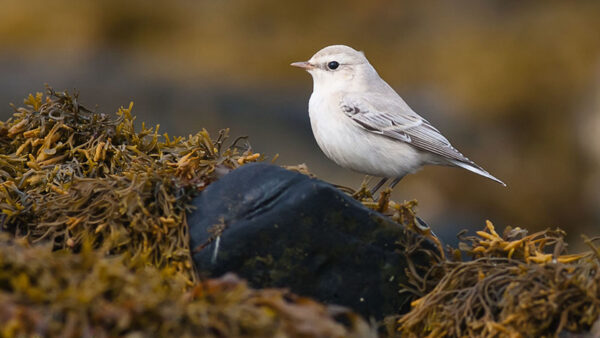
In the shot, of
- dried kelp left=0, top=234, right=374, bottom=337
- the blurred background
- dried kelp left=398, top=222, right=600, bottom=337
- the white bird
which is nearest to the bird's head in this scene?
the white bird

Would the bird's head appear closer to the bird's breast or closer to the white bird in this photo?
the white bird

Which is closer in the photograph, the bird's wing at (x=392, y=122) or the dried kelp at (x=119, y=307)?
the dried kelp at (x=119, y=307)

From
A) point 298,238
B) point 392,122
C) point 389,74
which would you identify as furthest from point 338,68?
point 389,74

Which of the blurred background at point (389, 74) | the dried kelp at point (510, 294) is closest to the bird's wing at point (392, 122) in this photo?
the dried kelp at point (510, 294)

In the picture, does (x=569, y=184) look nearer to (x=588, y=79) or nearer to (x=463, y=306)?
(x=588, y=79)

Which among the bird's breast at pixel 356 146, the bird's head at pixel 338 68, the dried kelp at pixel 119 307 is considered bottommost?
the dried kelp at pixel 119 307

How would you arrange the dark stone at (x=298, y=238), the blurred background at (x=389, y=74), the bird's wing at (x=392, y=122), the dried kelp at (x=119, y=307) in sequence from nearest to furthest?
the dried kelp at (x=119, y=307) < the dark stone at (x=298, y=238) < the bird's wing at (x=392, y=122) < the blurred background at (x=389, y=74)

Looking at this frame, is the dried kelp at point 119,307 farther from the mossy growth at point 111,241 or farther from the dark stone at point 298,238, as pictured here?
the dark stone at point 298,238
